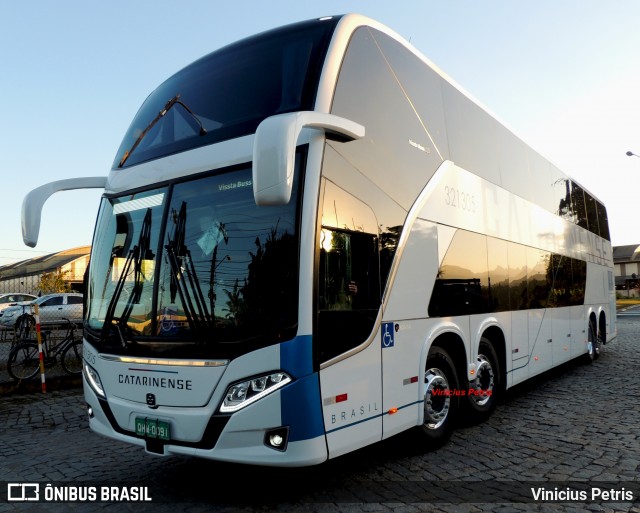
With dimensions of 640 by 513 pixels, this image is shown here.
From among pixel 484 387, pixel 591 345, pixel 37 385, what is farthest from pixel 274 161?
pixel 591 345

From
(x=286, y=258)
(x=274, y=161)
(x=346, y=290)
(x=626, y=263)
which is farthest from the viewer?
(x=626, y=263)

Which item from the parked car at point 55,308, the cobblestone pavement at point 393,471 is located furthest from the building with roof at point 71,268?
the cobblestone pavement at point 393,471

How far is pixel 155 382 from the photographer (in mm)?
4383

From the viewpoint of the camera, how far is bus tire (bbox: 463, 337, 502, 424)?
6.72 metres

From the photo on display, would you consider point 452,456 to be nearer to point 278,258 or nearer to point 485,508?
point 485,508

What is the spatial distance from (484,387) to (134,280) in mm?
4687

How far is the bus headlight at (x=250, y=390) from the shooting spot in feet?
12.9

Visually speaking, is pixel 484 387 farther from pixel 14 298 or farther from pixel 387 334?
pixel 14 298

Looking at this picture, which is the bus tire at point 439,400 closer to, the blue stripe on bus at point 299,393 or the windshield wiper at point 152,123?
the blue stripe on bus at point 299,393

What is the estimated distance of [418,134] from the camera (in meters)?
5.83

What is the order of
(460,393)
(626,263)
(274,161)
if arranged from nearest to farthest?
(274,161), (460,393), (626,263)

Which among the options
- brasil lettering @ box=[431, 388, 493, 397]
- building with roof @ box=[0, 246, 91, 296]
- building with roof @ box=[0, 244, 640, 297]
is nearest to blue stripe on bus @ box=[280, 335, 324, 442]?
brasil lettering @ box=[431, 388, 493, 397]

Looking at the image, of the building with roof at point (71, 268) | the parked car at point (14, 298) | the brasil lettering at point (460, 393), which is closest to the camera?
the brasil lettering at point (460, 393)

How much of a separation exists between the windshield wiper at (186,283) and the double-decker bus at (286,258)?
2 centimetres
